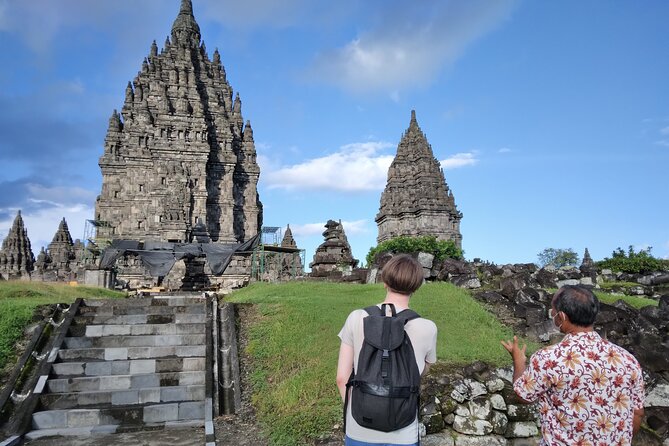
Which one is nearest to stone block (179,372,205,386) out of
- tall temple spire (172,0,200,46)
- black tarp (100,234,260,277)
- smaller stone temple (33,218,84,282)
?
black tarp (100,234,260,277)

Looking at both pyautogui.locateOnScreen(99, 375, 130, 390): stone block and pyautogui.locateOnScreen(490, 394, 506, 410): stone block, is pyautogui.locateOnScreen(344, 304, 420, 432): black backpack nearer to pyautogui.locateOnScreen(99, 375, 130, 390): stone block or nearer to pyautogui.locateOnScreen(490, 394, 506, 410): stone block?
pyautogui.locateOnScreen(490, 394, 506, 410): stone block

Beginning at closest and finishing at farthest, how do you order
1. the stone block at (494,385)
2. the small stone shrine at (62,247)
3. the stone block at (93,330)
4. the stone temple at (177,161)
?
the stone block at (494,385) → the stone block at (93,330) → the stone temple at (177,161) → the small stone shrine at (62,247)

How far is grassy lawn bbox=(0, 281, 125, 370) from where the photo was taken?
28.1 feet

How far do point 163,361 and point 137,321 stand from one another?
4.92 ft

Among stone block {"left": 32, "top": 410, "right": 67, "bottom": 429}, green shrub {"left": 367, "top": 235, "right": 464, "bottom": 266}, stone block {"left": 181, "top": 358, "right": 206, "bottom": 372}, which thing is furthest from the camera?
green shrub {"left": 367, "top": 235, "right": 464, "bottom": 266}

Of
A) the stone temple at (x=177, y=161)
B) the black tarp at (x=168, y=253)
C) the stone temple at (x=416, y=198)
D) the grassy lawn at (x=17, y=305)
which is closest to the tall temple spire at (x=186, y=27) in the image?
the stone temple at (x=177, y=161)

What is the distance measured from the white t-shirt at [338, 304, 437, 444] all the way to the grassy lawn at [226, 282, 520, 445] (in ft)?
10.7

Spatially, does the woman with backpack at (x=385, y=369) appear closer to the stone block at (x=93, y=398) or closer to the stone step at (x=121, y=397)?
the stone step at (x=121, y=397)

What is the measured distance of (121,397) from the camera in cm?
753

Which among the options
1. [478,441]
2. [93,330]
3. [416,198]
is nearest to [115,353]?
[93,330]

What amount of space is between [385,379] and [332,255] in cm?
1710

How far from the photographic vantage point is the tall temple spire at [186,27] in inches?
2099

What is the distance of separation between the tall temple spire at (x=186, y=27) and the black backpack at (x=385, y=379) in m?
55.6

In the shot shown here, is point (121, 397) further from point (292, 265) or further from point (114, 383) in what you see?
point (292, 265)
